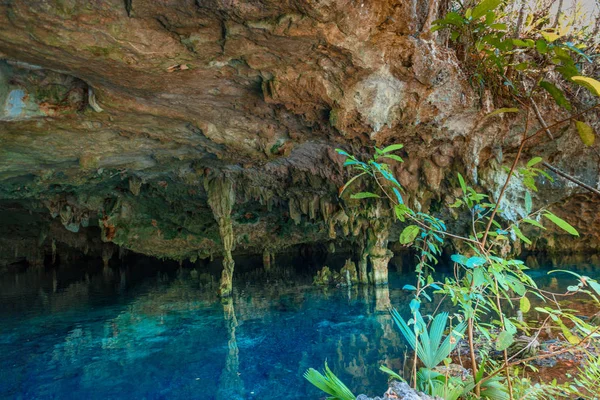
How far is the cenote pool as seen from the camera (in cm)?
476

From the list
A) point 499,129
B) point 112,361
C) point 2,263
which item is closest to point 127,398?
point 112,361

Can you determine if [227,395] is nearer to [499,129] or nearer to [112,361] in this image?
[112,361]

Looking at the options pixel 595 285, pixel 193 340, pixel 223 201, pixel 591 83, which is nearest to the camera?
pixel 591 83

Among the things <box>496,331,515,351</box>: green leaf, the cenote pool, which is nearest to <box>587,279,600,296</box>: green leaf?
<box>496,331,515,351</box>: green leaf

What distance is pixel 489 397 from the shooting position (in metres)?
2.44

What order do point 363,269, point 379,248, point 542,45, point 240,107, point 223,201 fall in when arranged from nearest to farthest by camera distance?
point 542,45, point 240,107, point 223,201, point 379,248, point 363,269

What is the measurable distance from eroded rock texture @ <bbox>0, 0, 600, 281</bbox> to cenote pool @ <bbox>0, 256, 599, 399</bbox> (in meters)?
2.31

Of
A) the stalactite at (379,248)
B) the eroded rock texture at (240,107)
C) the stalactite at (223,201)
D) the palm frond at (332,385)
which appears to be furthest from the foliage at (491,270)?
the stalactite at (379,248)

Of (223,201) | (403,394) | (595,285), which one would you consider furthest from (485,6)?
(223,201)

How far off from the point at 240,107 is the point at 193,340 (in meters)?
4.13

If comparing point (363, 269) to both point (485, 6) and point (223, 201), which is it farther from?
point (485, 6)

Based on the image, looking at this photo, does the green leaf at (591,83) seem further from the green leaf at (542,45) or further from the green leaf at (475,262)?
the green leaf at (475,262)

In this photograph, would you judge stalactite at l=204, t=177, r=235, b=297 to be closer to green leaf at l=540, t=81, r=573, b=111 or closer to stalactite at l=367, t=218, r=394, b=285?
stalactite at l=367, t=218, r=394, b=285

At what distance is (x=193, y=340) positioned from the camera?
6797mm
